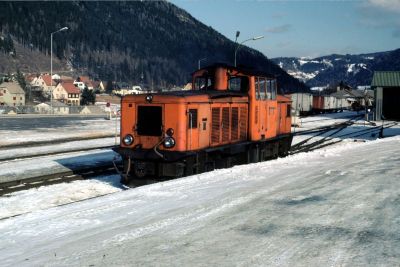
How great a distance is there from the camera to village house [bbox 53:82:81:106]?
137750 mm

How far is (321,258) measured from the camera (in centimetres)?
574

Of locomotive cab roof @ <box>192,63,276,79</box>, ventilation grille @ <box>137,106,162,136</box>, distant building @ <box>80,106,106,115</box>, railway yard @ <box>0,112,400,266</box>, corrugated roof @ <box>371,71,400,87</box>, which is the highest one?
corrugated roof @ <box>371,71,400,87</box>

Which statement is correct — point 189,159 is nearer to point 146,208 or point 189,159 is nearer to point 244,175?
point 244,175

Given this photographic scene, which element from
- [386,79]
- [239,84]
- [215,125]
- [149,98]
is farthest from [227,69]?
[386,79]

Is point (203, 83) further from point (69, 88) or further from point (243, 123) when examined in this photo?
point (69, 88)

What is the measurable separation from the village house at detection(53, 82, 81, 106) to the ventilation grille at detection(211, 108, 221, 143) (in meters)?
130

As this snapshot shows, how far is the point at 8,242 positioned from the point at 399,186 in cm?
815

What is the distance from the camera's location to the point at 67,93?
13775cm

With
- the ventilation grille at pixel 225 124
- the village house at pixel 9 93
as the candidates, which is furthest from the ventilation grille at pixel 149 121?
the village house at pixel 9 93

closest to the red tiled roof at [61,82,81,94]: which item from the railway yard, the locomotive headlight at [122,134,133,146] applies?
the railway yard

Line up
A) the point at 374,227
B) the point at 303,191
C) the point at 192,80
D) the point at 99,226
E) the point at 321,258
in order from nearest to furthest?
the point at 321,258, the point at 374,227, the point at 99,226, the point at 303,191, the point at 192,80

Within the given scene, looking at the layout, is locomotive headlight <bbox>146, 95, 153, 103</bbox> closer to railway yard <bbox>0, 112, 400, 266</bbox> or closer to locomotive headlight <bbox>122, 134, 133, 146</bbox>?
locomotive headlight <bbox>122, 134, 133, 146</bbox>

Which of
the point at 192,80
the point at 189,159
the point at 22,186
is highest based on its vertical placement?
the point at 192,80

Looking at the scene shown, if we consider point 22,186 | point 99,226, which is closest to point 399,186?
point 99,226
